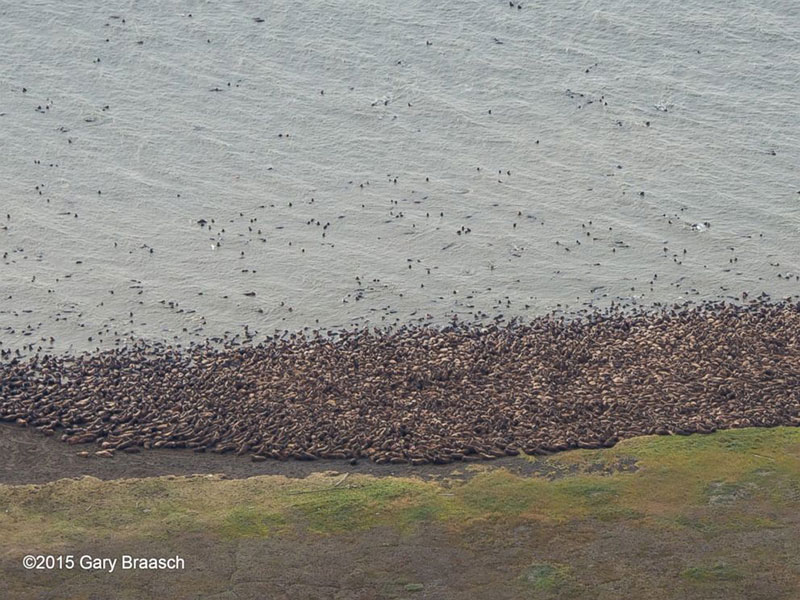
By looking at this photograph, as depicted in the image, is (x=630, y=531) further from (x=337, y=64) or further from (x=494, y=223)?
(x=337, y=64)

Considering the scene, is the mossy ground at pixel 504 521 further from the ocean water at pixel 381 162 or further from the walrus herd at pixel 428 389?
the ocean water at pixel 381 162

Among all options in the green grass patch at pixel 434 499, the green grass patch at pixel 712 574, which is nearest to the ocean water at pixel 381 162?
the green grass patch at pixel 434 499

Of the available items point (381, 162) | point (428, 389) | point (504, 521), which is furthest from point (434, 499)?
point (381, 162)

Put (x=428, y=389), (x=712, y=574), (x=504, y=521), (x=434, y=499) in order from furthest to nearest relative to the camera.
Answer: (x=428, y=389) → (x=434, y=499) → (x=504, y=521) → (x=712, y=574)

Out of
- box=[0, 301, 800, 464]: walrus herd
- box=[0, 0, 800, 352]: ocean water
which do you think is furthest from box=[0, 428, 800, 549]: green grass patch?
box=[0, 0, 800, 352]: ocean water

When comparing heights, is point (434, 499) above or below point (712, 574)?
above

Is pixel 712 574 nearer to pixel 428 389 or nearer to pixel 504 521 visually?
pixel 504 521
